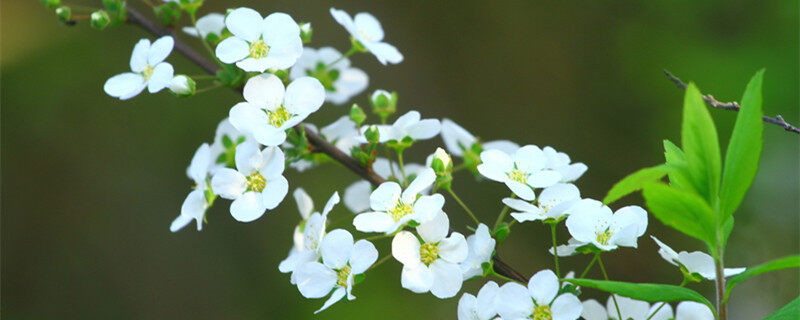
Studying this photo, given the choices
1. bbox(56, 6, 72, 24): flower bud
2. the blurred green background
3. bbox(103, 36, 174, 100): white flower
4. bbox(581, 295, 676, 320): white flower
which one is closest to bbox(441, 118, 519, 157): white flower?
bbox(581, 295, 676, 320): white flower

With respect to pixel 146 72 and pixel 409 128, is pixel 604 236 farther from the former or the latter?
pixel 146 72

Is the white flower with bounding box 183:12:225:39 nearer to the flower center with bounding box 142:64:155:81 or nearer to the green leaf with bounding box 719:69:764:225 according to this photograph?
the flower center with bounding box 142:64:155:81

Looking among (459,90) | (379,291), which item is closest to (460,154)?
(379,291)

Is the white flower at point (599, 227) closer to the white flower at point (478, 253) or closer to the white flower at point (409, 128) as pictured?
the white flower at point (478, 253)

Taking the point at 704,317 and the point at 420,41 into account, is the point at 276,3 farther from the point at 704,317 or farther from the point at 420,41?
the point at 704,317

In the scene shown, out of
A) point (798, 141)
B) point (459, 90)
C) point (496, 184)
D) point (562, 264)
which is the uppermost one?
point (798, 141)
